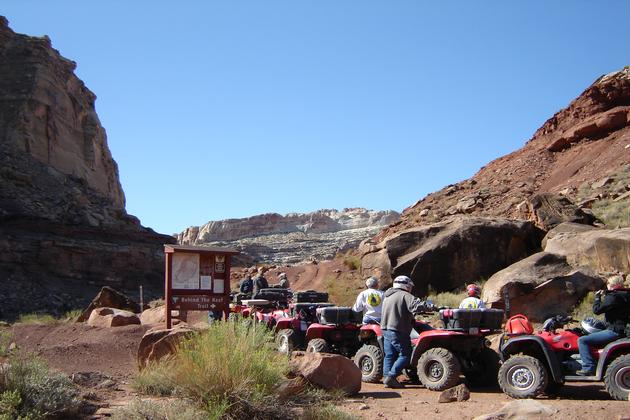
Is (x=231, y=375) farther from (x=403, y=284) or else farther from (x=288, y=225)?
(x=288, y=225)

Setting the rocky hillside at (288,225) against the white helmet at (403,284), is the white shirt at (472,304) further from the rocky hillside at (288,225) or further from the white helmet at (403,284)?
the rocky hillside at (288,225)

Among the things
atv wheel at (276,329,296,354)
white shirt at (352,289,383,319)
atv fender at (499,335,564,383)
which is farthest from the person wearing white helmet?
atv fender at (499,335,564,383)

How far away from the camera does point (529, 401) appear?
693 cm

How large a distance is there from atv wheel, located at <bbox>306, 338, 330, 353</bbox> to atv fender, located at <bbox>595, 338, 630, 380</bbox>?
5.10 metres

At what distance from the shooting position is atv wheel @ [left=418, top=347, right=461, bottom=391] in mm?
9484

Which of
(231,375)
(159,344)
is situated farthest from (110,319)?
(231,375)

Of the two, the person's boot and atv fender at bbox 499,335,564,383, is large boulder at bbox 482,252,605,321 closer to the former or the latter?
the person's boot

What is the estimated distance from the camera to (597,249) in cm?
1639

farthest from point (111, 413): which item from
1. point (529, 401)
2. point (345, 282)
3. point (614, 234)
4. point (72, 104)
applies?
point (72, 104)

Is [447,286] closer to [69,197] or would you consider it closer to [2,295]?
[2,295]

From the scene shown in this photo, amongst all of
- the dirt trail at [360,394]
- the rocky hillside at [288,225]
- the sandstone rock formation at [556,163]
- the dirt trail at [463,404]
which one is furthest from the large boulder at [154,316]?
the rocky hillside at [288,225]

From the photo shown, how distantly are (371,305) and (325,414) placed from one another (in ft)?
16.3

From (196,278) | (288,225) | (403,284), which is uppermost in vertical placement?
(288,225)

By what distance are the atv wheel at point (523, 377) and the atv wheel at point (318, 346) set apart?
4014mm
